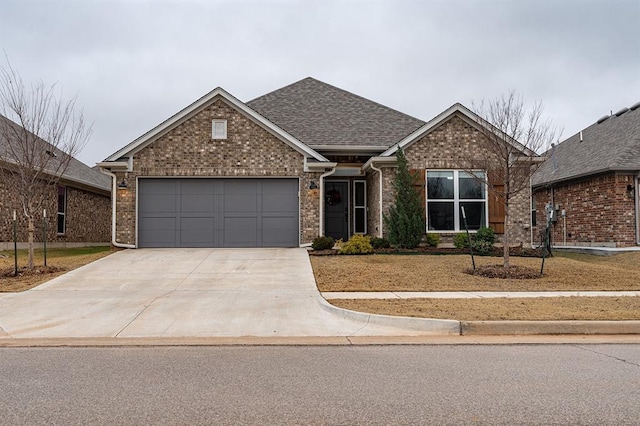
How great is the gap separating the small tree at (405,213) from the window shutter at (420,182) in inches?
10.2

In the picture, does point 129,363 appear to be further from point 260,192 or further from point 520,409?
point 260,192

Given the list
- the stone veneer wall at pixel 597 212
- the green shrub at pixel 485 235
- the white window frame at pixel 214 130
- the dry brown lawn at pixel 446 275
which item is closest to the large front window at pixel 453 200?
the green shrub at pixel 485 235

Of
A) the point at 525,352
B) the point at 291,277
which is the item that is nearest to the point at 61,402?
the point at 525,352

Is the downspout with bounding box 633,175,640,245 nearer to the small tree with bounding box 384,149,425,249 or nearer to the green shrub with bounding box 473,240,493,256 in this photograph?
the green shrub with bounding box 473,240,493,256

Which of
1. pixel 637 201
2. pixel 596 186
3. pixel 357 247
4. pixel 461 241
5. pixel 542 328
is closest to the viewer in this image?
pixel 542 328

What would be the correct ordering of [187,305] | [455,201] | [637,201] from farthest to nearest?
[637,201], [455,201], [187,305]

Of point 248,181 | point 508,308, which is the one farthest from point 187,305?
point 248,181

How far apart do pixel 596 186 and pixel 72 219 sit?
21397mm

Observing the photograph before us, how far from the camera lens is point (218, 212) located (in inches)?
703

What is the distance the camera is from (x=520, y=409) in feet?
14.7

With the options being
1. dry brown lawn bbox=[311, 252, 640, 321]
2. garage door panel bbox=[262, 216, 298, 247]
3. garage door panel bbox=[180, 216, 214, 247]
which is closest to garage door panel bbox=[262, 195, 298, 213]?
garage door panel bbox=[262, 216, 298, 247]

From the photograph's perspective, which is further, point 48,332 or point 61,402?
point 48,332

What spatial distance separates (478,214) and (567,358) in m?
12.2

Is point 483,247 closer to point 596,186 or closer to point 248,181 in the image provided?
point 596,186
